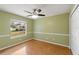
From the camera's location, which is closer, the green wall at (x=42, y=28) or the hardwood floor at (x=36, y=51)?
the hardwood floor at (x=36, y=51)

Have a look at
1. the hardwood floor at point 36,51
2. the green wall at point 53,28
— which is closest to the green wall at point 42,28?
the green wall at point 53,28

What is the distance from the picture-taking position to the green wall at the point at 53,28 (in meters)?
3.45

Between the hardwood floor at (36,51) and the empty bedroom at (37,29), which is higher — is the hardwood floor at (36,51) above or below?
below

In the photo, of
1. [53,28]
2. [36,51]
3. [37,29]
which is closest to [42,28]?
[37,29]

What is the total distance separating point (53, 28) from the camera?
13.4ft

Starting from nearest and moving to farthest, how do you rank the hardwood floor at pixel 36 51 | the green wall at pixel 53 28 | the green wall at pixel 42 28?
the hardwood floor at pixel 36 51, the green wall at pixel 42 28, the green wall at pixel 53 28

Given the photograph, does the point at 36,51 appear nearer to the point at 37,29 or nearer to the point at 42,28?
the point at 42,28

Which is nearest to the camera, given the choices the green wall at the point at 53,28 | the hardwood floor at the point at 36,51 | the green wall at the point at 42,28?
the hardwood floor at the point at 36,51

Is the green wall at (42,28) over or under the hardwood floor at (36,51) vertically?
over

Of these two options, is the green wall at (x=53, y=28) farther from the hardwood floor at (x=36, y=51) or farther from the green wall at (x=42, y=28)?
the hardwood floor at (x=36, y=51)

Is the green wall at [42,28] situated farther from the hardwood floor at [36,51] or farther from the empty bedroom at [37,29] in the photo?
the hardwood floor at [36,51]

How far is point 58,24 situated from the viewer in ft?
12.4

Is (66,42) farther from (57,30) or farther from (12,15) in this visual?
(12,15)

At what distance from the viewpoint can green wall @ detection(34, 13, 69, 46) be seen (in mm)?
3452
